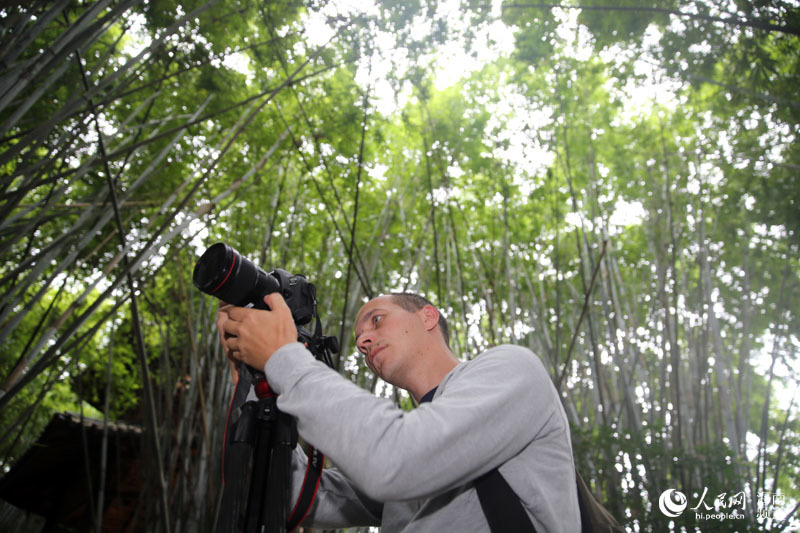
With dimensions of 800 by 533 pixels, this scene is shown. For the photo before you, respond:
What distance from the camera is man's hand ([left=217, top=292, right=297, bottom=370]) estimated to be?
79 cm

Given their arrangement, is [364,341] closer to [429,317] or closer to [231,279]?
[429,317]

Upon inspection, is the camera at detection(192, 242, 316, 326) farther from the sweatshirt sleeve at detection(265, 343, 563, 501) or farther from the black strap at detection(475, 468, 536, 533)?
the black strap at detection(475, 468, 536, 533)

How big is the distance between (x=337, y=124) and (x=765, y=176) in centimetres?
316

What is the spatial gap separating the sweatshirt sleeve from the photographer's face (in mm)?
273

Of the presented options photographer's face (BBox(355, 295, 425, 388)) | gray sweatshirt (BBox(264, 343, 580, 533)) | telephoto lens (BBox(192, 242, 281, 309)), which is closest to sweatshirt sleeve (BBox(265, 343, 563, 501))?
gray sweatshirt (BBox(264, 343, 580, 533))

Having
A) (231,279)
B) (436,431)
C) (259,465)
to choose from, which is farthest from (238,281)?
(436,431)

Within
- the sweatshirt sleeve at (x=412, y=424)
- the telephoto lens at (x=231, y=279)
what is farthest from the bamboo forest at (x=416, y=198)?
the sweatshirt sleeve at (x=412, y=424)

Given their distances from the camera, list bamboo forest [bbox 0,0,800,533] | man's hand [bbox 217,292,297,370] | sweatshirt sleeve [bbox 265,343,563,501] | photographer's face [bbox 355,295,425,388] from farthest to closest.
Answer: bamboo forest [bbox 0,0,800,533]
photographer's face [bbox 355,295,425,388]
man's hand [bbox 217,292,297,370]
sweatshirt sleeve [bbox 265,343,563,501]

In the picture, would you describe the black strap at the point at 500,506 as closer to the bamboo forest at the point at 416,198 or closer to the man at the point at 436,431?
the man at the point at 436,431

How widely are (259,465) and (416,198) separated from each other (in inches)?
164

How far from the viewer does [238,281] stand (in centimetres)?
85

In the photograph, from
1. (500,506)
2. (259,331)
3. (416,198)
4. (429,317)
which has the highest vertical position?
(416,198)

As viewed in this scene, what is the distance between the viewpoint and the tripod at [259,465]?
0.71 meters

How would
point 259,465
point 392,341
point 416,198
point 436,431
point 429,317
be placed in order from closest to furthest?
point 436,431, point 259,465, point 392,341, point 429,317, point 416,198
